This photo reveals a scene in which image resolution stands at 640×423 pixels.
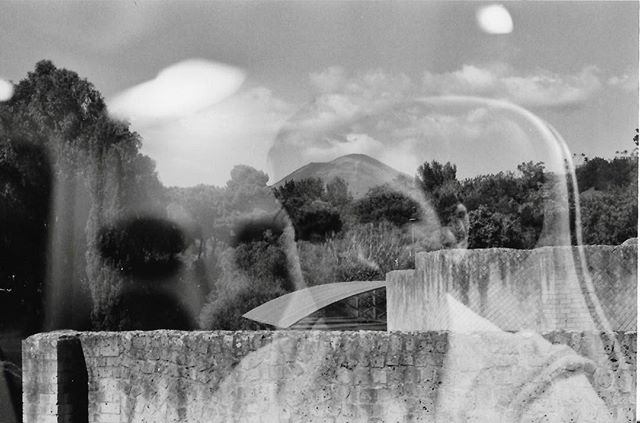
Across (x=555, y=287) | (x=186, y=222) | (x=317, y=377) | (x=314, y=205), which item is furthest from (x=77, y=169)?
(x=317, y=377)

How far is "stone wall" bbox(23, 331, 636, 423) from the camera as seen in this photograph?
21.6ft

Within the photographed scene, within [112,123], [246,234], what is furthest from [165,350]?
[246,234]

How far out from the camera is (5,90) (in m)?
20.2

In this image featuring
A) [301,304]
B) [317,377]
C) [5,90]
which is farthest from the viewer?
[5,90]

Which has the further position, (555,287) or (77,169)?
(77,169)

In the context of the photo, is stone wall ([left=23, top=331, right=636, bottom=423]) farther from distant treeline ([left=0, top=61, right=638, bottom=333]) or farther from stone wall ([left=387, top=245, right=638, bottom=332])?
distant treeline ([left=0, top=61, right=638, bottom=333])

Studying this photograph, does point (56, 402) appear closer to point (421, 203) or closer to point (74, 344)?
point (74, 344)

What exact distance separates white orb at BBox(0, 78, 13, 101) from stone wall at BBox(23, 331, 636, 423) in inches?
569

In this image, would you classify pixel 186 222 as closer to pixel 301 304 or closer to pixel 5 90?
pixel 5 90

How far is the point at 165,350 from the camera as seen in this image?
23.5 feet

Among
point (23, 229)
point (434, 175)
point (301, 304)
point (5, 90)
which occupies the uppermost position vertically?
point (5, 90)

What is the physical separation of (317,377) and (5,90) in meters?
16.3

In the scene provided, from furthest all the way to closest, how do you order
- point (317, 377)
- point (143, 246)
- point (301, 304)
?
point (143, 246) → point (301, 304) → point (317, 377)

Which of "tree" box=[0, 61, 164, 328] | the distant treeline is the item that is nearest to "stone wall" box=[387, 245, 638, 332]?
the distant treeline
